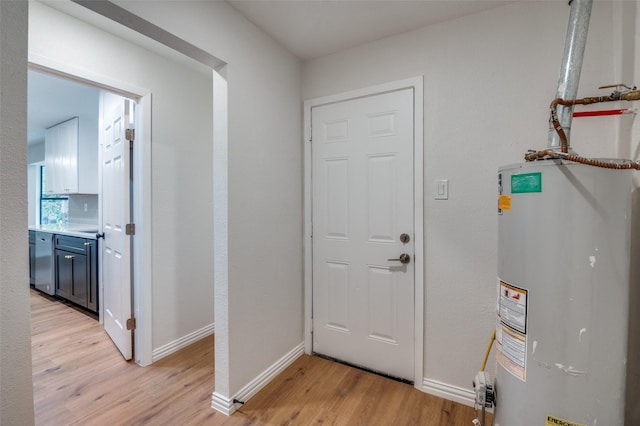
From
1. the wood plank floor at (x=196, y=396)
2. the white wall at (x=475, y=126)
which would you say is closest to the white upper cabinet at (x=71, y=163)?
the wood plank floor at (x=196, y=396)

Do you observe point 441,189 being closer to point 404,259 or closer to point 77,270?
point 404,259

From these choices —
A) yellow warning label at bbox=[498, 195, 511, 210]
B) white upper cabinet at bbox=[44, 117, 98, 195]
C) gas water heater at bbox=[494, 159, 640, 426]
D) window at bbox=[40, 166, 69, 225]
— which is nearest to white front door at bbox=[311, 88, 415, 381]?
yellow warning label at bbox=[498, 195, 511, 210]

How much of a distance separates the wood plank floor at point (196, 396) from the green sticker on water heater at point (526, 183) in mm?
1397

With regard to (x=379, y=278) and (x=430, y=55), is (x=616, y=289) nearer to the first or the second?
(x=379, y=278)

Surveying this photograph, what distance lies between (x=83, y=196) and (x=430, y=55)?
195 inches

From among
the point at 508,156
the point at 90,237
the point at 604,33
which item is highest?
the point at 604,33

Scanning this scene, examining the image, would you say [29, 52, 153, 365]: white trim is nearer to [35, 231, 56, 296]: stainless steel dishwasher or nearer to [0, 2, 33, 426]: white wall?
[0, 2, 33, 426]: white wall

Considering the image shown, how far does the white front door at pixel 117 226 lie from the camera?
221 centimetres

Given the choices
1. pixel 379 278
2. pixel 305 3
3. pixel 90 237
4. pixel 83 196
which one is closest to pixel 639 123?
pixel 379 278

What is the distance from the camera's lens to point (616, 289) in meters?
0.90

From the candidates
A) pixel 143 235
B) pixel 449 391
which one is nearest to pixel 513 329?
pixel 449 391

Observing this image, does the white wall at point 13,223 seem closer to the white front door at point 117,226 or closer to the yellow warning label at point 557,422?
the white front door at point 117,226

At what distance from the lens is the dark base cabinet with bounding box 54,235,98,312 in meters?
3.05

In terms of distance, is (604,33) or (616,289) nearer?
(616,289)
